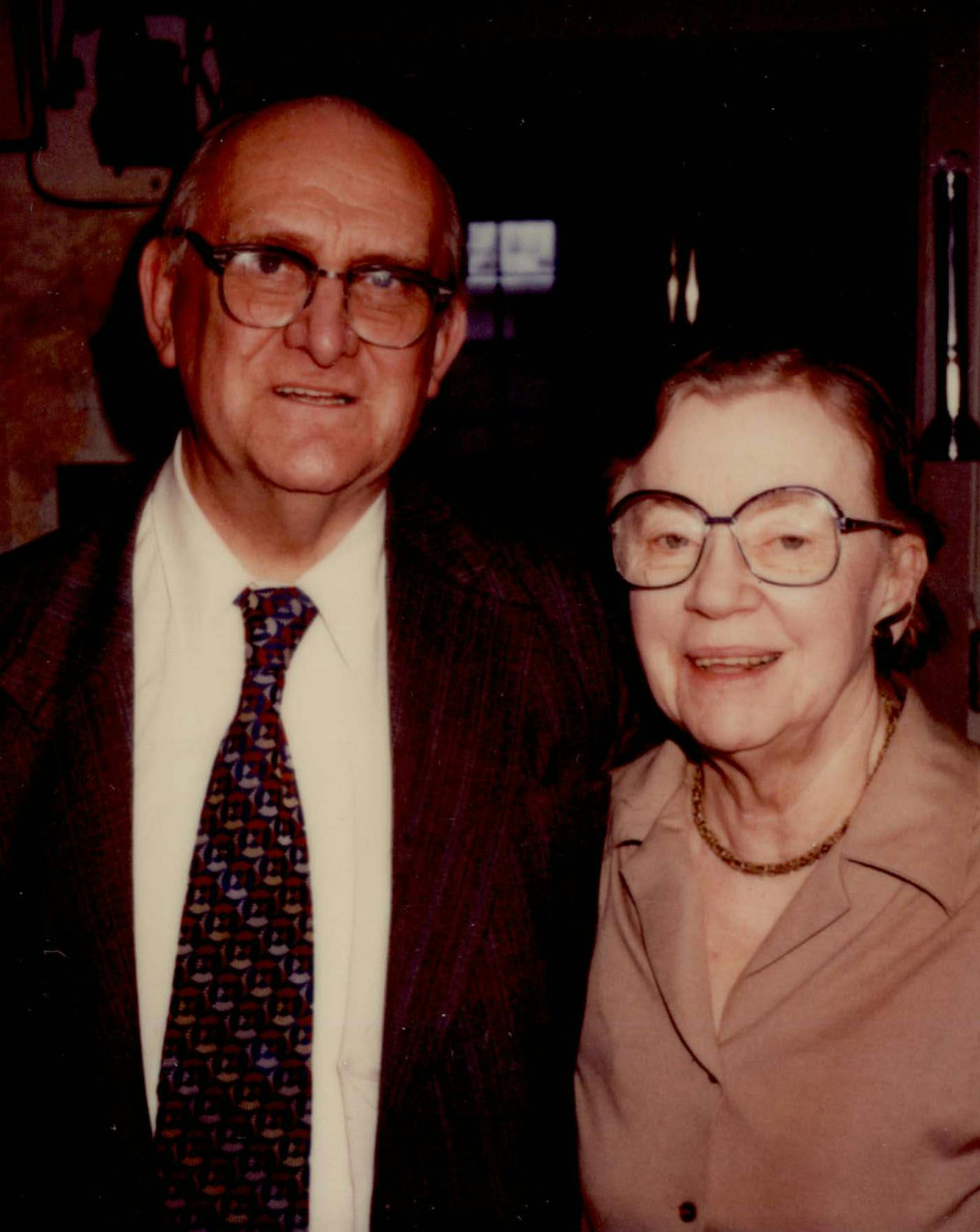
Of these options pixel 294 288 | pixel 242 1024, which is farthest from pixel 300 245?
pixel 242 1024

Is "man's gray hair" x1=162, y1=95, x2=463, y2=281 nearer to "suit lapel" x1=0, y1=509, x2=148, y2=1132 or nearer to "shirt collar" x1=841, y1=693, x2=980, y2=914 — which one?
"suit lapel" x1=0, y1=509, x2=148, y2=1132

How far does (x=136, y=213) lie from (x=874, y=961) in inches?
95.2

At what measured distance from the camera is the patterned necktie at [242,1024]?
1354 mm

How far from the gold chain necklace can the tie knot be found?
0.67m

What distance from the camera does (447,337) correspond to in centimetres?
177

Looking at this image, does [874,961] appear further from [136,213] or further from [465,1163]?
[136,213]

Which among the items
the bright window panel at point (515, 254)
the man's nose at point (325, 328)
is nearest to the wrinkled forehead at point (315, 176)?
the man's nose at point (325, 328)

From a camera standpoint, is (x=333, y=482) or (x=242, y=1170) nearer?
(x=242, y=1170)

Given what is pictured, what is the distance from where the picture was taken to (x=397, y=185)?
1595 millimetres

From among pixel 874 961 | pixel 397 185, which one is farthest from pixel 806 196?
pixel 874 961

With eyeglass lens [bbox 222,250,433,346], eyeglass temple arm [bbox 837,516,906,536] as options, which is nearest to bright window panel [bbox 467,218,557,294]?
eyeglass lens [bbox 222,250,433,346]

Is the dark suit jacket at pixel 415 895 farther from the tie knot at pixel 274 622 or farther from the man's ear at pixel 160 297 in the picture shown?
the man's ear at pixel 160 297

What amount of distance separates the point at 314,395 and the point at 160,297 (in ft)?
1.31

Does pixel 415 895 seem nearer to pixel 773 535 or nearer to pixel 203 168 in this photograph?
pixel 773 535
